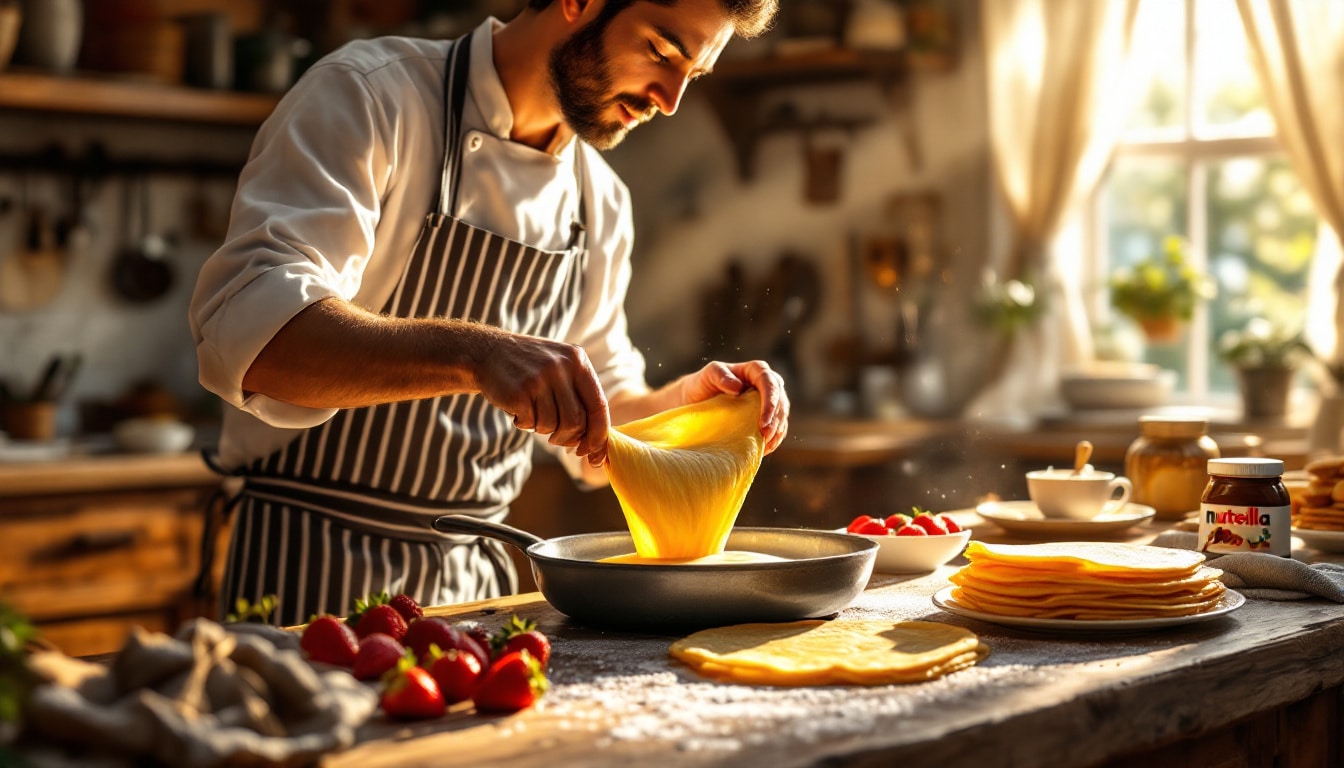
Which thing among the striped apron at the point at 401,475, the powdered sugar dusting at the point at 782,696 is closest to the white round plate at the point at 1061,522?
the powdered sugar dusting at the point at 782,696

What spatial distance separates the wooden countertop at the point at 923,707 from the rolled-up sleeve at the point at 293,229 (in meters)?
0.41

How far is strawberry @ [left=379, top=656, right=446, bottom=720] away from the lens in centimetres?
105

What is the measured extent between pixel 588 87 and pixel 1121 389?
2.50m

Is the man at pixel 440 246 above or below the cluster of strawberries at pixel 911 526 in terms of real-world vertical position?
above

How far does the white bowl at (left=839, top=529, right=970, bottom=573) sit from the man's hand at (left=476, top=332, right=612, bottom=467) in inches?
19.4

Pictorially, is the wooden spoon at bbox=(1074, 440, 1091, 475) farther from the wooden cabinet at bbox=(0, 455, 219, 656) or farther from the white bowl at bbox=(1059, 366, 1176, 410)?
the wooden cabinet at bbox=(0, 455, 219, 656)

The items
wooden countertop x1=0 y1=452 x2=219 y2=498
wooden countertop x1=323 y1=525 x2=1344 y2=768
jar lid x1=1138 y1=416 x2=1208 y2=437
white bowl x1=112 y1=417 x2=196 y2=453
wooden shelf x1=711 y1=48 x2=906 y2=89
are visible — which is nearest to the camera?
wooden countertop x1=323 y1=525 x2=1344 y2=768

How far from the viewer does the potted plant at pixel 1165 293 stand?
3.91 metres

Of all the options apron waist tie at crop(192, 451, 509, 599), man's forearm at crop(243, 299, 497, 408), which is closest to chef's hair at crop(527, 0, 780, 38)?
man's forearm at crop(243, 299, 497, 408)

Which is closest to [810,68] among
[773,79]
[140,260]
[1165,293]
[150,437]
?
[773,79]

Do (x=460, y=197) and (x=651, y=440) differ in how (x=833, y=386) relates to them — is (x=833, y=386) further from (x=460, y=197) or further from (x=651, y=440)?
(x=651, y=440)

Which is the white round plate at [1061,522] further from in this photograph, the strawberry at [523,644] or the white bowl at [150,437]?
the white bowl at [150,437]

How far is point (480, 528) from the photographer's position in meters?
1.43

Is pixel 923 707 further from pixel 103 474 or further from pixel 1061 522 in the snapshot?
pixel 103 474
